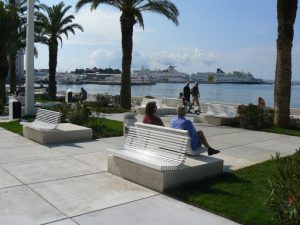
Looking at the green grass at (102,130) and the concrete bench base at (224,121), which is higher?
the concrete bench base at (224,121)

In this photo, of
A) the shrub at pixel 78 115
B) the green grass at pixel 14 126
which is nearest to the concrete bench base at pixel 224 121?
the shrub at pixel 78 115

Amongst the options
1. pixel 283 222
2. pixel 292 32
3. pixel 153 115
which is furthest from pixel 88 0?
pixel 283 222

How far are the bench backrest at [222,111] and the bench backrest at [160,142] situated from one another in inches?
306

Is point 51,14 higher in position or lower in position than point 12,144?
higher

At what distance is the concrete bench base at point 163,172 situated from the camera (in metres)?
6.27

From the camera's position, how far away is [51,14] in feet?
110

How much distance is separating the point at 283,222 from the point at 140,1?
63.2 feet

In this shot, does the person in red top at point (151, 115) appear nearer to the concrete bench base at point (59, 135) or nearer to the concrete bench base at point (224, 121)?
the concrete bench base at point (59, 135)

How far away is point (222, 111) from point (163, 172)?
29.6ft

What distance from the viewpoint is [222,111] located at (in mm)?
14859

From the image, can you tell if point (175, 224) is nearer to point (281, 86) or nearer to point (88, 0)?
point (281, 86)

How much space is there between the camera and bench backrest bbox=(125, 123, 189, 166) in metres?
6.23

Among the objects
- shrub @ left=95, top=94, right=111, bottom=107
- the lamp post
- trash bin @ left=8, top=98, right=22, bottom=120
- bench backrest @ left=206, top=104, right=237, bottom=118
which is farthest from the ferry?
bench backrest @ left=206, top=104, right=237, bottom=118

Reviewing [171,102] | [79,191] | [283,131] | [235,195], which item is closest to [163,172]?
[235,195]
